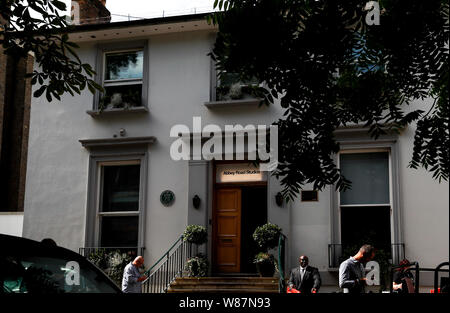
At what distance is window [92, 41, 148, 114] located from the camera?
48.3 feet

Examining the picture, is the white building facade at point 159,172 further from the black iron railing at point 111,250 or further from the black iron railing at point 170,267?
the black iron railing at point 170,267

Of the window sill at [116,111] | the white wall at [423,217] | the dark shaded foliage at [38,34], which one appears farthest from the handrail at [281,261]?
the dark shaded foliage at [38,34]

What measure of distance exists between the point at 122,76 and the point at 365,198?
23.4 feet

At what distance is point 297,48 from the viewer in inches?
102

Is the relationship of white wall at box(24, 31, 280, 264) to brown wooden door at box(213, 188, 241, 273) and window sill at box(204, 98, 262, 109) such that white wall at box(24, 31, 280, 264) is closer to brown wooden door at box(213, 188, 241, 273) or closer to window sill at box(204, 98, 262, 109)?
window sill at box(204, 98, 262, 109)

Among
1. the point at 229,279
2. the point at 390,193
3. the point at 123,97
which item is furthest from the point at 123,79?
the point at 390,193

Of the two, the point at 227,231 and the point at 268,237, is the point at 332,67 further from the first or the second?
the point at 227,231

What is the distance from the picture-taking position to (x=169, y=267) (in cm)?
1333

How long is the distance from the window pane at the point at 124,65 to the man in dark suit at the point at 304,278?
6759 millimetres

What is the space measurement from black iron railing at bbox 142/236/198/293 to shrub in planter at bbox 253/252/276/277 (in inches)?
67.0

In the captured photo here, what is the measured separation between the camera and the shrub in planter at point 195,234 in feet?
42.7

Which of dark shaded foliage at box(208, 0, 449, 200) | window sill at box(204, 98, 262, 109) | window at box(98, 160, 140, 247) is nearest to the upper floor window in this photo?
window at box(98, 160, 140, 247)

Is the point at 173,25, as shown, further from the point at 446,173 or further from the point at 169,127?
the point at 446,173
